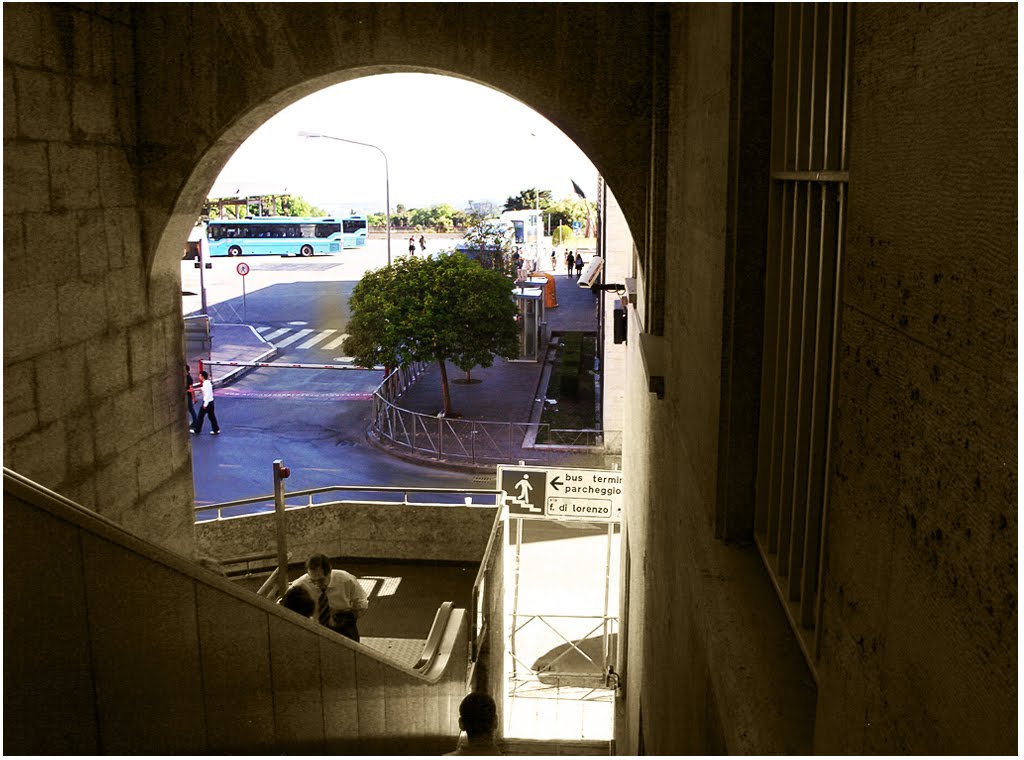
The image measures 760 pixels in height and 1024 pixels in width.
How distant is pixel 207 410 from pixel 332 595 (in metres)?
13.7

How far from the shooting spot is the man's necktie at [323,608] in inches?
289

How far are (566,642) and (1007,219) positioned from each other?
1265 centimetres

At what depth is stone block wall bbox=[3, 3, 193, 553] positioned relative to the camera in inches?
229

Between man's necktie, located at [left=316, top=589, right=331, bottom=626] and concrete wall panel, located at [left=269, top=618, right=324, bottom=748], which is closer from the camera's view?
concrete wall panel, located at [left=269, top=618, right=324, bottom=748]

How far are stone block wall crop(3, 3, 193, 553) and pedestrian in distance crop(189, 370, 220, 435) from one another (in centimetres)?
1249

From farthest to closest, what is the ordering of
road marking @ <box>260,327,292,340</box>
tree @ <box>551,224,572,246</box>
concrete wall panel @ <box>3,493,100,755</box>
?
tree @ <box>551,224,572,246</box>, road marking @ <box>260,327,292,340</box>, concrete wall panel @ <box>3,493,100,755</box>

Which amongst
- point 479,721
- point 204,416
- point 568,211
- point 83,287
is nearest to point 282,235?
point 568,211

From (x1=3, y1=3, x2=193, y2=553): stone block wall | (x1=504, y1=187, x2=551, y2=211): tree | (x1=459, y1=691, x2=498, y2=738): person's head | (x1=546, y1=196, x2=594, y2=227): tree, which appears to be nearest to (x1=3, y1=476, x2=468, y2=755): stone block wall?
(x1=459, y1=691, x2=498, y2=738): person's head

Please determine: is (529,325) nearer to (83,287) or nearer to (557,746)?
(557,746)

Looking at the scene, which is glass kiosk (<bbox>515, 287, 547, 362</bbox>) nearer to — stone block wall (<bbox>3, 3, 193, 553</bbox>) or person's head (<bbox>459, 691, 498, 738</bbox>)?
stone block wall (<bbox>3, 3, 193, 553</bbox>)

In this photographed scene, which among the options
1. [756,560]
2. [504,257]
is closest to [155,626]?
[756,560]

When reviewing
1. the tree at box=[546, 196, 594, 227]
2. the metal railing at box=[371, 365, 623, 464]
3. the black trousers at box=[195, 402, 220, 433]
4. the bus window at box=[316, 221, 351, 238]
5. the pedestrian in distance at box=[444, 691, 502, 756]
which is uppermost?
the tree at box=[546, 196, 594, 227]

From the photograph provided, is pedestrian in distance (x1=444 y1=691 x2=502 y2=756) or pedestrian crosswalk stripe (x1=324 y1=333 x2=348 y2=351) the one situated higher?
pedestrian in distance (x1=444 y1=691 x2=502 y2=756)

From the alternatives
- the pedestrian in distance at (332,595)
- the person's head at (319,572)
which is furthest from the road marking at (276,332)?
the person's head at (319,572)
